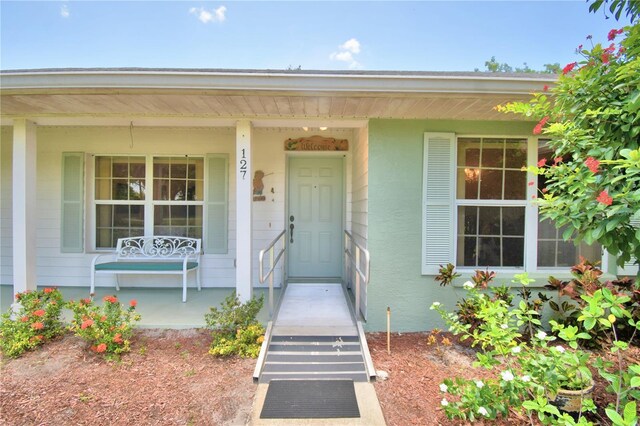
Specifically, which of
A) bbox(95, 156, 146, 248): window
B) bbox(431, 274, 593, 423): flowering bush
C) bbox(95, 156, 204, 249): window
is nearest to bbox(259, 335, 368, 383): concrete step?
bbox(431, 274, 593, 423): flowering bush

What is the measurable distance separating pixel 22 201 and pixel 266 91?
3.28 meters

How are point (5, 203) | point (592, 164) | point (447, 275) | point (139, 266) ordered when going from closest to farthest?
point (592, 164), point (447, 275), point (139, 266), point (5, 203)

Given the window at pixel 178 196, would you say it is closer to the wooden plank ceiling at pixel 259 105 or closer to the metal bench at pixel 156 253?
the metal bench at pixel 156 253

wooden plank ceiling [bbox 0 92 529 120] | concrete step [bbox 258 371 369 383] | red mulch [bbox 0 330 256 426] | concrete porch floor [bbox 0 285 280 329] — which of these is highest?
wooden plank ceiling [bbox 0 92 529 120]

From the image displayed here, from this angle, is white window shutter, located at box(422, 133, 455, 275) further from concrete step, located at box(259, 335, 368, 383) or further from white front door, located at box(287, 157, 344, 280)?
white front door, located at box(287, 157, 344, 280)

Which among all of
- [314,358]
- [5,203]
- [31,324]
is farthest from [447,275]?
[5,203]

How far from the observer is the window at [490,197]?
3.75 metres

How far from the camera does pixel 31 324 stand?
314 centimetres

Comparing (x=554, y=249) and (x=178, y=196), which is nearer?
(x=554, y=249)

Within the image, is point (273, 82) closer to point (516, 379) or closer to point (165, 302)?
point (516, 379)

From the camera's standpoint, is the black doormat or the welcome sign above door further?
the welcome sign above door

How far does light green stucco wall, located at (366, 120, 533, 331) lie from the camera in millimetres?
3631

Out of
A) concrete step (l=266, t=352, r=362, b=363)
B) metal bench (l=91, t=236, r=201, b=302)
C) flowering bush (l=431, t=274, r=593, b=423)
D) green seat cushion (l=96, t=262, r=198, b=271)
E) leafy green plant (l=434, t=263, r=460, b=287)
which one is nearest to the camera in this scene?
flowering bush (l=431, t=274, r=593, b=423)

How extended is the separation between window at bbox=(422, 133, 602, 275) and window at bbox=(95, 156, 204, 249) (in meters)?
3.89
